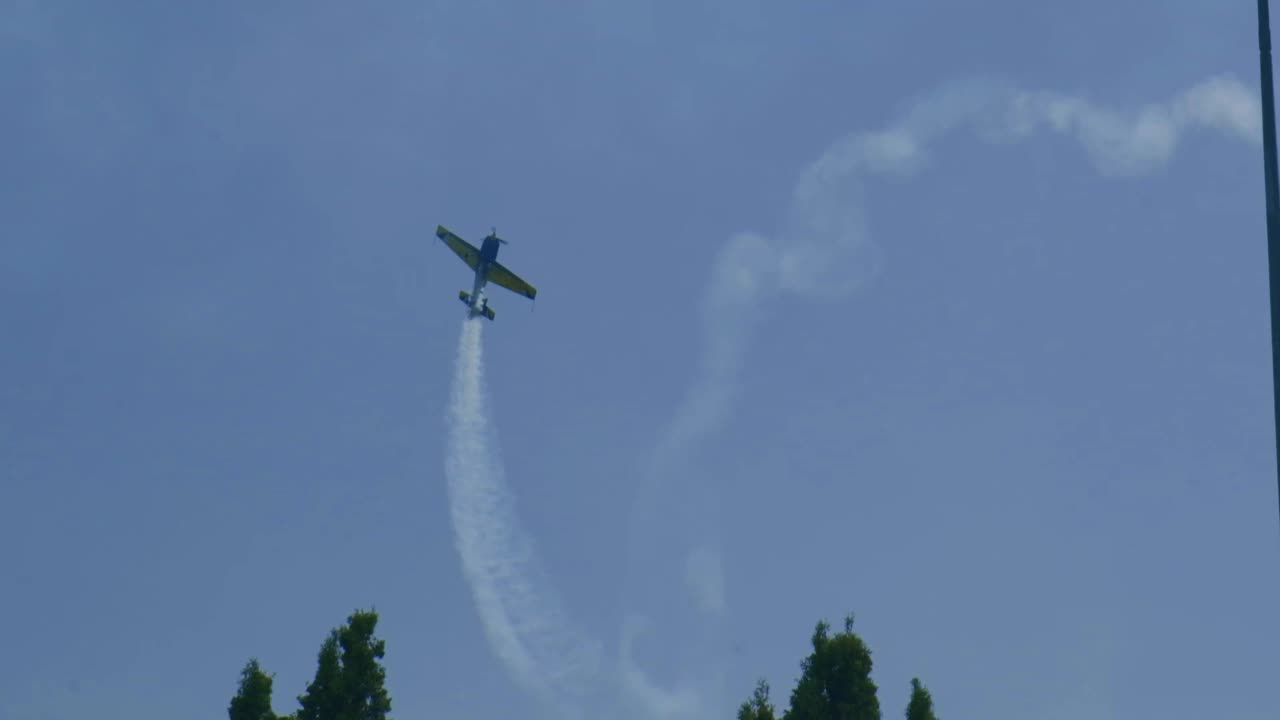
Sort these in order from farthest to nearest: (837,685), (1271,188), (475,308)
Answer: (475,308) → (837,685) → (1271,188)

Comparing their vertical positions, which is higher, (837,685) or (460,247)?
(460,247)

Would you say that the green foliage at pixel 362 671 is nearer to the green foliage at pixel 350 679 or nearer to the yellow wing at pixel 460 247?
the green foliage at pixel 350 679

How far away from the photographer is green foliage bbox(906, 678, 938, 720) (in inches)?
2055

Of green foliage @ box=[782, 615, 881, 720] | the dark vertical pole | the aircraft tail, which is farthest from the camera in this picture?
the aircraft tail

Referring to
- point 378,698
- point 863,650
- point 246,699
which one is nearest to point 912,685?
point 863,650

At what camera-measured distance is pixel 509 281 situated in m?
121

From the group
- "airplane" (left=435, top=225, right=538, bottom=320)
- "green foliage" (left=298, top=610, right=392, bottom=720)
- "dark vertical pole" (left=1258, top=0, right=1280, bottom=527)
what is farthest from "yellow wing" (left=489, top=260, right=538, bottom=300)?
"dark vertical pole" (left=1258, top=0, right=1280, bottom=527)

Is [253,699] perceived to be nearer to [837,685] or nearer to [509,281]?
[837,685]

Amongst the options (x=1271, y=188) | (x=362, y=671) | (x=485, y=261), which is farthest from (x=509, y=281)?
(x=1271, y=188)

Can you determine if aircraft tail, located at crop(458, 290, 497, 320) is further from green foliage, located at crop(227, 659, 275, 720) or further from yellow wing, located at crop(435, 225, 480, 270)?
green foliage, located at crop(227, 659, 275, 720)

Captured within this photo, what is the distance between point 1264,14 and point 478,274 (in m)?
94.2

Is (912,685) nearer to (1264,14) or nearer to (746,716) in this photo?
(746,716)

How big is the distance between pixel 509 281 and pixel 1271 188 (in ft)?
319

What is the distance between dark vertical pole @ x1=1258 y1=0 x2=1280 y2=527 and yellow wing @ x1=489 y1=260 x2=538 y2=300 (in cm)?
9430
